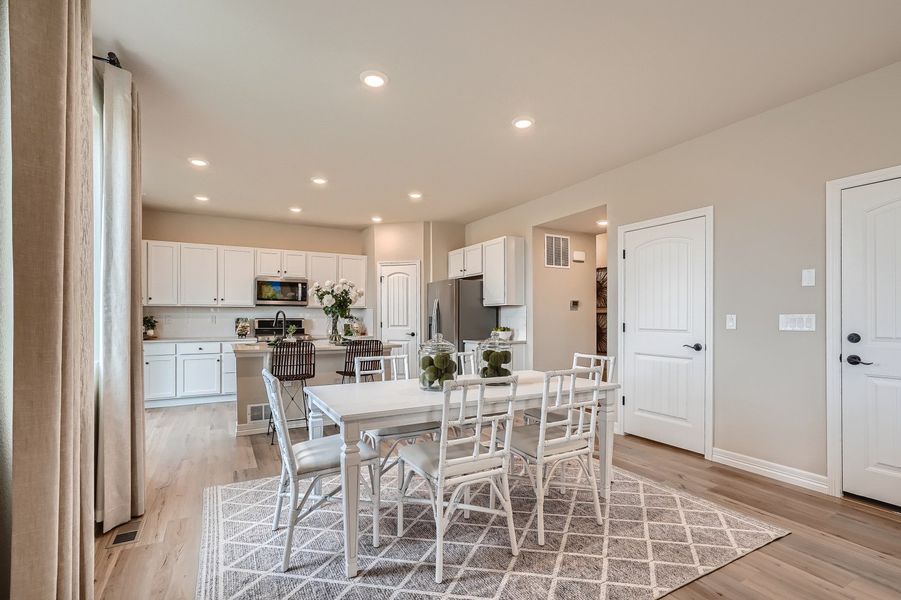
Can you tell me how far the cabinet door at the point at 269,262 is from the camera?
6.66 metres

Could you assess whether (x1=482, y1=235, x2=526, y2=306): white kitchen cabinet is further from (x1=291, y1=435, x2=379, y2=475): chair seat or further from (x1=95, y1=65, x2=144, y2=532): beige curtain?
(x1=95, y1=65, x2=144, y2=532): beige curtain

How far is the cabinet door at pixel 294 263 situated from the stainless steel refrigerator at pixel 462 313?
7.35 ft

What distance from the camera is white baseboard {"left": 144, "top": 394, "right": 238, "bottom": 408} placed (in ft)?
18.8

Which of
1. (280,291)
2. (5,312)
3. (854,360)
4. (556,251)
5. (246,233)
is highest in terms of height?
(246,233)

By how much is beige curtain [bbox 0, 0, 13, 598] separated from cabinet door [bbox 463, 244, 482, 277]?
541 centimetres

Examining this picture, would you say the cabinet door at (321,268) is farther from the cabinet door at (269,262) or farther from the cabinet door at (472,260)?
the cabinet door at (472,260)

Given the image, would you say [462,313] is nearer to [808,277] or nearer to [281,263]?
[281,263]

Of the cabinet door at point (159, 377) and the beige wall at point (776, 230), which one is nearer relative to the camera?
the beige wall at point (776, 230)

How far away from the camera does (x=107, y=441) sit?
2.39 metres

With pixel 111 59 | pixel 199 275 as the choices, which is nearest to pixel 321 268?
pixel 199 275

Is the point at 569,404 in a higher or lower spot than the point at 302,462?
higher

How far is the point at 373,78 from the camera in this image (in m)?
2.76

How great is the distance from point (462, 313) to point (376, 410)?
408 centimetres

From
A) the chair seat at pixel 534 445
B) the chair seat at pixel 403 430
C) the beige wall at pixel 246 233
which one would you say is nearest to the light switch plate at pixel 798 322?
the chair seat at pixel 534 445
